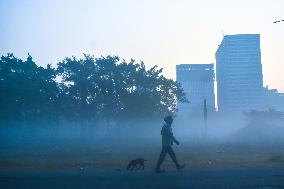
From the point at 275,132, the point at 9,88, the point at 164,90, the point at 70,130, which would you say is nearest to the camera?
the point at 9,88

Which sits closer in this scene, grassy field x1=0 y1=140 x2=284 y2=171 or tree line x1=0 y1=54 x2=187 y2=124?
grassy field x1=0 y1=140 x2=284 y2=171

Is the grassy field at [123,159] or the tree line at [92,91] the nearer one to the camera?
the grassy field at [123,159]

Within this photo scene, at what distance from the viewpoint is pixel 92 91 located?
66.1 meters

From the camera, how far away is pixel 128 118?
223ft

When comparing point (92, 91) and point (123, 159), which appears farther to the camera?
point (92, 91)

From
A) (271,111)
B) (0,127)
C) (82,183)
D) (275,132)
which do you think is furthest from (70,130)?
(82,183)

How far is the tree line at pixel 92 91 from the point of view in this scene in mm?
62406

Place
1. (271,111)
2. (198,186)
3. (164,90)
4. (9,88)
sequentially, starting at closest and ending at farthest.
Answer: (198,186) < (9,88) < (164,90) < (271,111)

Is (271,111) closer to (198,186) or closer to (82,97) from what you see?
(82,97)

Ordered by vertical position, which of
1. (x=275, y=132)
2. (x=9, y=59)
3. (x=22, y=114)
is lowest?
(x=275, y=132)

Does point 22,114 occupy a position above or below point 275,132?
above

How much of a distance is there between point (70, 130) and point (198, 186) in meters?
89.4

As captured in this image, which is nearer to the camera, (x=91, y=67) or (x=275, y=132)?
(x=91, y=67)

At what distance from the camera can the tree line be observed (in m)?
62.4
